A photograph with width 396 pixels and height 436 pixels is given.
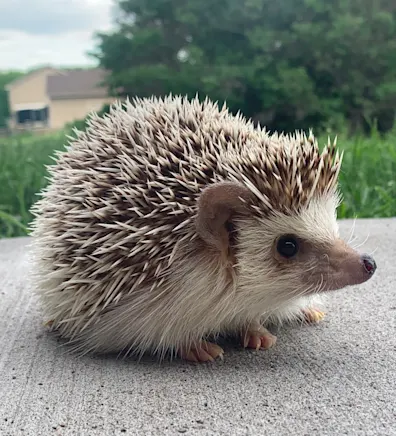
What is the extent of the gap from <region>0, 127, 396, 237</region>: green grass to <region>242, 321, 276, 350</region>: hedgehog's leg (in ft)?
5.04

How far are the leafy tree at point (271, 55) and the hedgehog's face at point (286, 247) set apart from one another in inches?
237

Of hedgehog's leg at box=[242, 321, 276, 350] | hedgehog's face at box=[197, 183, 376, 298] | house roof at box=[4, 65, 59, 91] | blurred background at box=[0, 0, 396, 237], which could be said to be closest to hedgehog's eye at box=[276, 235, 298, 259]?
hedgehog's face at box=[197, 183, 376, 298]

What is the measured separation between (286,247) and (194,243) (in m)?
0.21

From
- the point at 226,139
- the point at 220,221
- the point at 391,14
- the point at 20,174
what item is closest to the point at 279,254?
the point at 220,221

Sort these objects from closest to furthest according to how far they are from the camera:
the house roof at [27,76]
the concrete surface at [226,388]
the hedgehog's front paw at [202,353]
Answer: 1. the concrete surface at [226,388]
2. the hedgehog's front paw at [202,353]
3. the house roof at [27,76]

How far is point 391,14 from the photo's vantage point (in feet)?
26.7

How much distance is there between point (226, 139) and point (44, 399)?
738mm

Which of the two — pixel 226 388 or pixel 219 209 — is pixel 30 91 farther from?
pixel 226 388

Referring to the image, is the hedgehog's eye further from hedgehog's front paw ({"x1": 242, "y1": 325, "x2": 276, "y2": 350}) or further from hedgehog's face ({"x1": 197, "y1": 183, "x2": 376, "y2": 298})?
hedgehog's front paw ({"x1": 242, "y1": 325, "x2": 276, "y2": 350})

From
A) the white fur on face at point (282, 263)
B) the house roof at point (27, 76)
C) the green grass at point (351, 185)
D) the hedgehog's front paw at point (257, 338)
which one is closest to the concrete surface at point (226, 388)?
the hedgehog's front paw at point (257, 338)

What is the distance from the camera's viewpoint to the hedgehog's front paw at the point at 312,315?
1526mm

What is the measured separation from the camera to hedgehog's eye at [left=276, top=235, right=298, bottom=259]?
1.27 m

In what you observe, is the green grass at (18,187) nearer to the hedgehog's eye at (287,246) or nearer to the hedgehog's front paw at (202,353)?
the hedgehog's front paw at (202,353)

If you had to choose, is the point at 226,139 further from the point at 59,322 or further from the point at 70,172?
the point at 59,322
